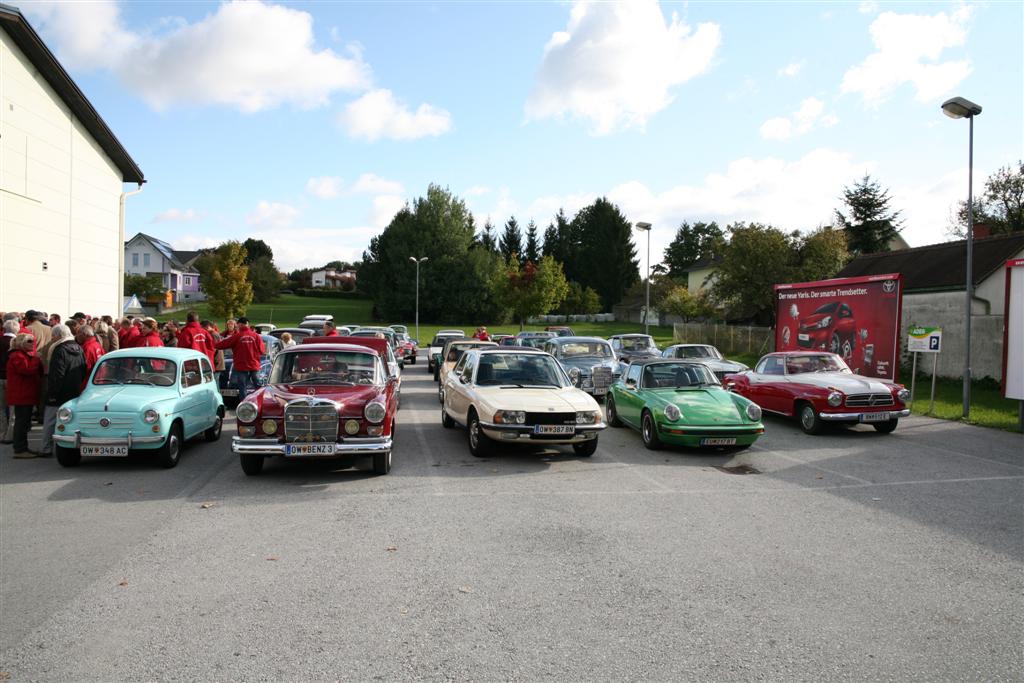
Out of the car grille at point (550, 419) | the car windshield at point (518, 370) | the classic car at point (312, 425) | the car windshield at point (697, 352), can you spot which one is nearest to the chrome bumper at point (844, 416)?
the car windshield at point (518, 370)

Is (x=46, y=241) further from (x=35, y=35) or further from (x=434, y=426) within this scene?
(x=434, y=426)

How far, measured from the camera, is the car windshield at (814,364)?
14328 millimetres

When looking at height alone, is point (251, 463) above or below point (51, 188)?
below

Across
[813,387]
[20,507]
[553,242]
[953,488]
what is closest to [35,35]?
[20,507]

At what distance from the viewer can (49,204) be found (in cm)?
2270

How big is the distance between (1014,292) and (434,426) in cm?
1146

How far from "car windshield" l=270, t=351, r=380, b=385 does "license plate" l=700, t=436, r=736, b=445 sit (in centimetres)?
503

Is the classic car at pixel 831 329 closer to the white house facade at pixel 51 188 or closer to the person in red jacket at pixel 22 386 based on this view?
the person in red jacket at pixel 22 386

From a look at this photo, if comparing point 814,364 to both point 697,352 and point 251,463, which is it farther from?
point 251,463

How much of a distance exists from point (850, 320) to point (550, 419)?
1307 cm

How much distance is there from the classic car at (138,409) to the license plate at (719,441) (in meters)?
7.67

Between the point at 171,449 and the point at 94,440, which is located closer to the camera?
the point at 94,440

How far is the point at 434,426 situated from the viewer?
13.9 m

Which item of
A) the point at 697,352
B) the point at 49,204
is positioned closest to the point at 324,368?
the point at 697,352
